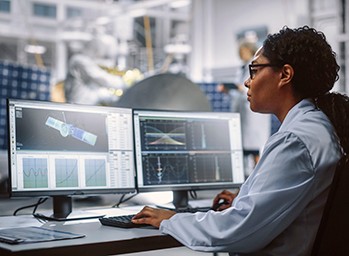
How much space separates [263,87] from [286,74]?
9 centimetres

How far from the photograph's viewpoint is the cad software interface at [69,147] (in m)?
2.06

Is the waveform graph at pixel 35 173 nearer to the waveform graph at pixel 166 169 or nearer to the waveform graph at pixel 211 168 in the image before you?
the waveform graph at pixel 166 169

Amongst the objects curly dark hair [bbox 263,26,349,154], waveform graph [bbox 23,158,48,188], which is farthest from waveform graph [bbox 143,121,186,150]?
curly dark hair [bbox 263,26,349,154]

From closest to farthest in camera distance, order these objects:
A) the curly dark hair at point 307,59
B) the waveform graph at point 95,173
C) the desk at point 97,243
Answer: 1. the desk at point 97,243
2. the curly dark hair at point 307,59
3. the waveform graph at point 95,173

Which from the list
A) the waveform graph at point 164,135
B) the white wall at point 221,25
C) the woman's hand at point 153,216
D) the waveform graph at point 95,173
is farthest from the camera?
the white wall at point 221,25

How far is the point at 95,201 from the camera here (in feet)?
9.06

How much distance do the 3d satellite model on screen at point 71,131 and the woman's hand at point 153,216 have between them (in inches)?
17.2

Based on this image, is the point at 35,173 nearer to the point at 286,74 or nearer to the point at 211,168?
the point at 211,168

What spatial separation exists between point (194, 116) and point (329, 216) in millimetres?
1088

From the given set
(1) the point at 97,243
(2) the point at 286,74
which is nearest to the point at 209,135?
(2) the point at 286,74

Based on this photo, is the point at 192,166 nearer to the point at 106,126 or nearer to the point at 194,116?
the point at 194,116

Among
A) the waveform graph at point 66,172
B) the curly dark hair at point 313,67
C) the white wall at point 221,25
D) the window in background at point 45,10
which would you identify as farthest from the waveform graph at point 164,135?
the window in background at point 45,10

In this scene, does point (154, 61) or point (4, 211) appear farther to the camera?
point (154, 61)

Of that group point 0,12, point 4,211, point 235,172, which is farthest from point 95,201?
point 0,12
